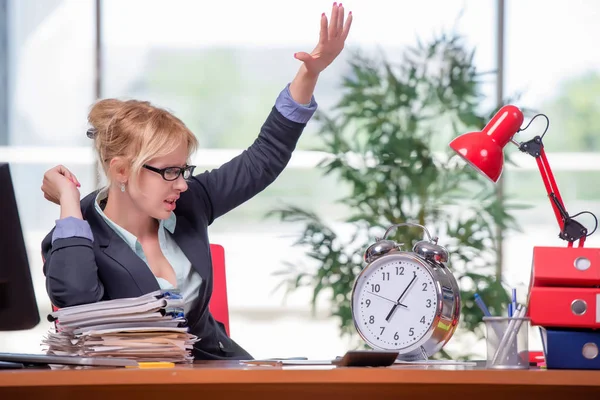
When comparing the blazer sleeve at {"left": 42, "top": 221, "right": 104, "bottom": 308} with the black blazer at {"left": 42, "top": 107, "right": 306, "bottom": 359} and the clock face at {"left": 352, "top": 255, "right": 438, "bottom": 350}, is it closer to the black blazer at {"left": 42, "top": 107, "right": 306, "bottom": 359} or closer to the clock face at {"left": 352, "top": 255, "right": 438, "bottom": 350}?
the black blazer at {"left": 42, "top": 107, "right": 306, "bottom": 359}

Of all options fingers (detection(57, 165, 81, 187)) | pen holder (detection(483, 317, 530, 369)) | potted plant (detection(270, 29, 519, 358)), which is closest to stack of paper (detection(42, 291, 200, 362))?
fingers (detection(57, 165, 81, 187))

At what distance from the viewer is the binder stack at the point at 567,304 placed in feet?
5.14

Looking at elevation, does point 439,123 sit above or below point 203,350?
above

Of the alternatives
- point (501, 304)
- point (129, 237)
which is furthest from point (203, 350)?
point (501, 304)

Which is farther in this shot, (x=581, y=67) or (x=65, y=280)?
(x=581, y=67)

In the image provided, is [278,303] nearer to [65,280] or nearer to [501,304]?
[501,304]

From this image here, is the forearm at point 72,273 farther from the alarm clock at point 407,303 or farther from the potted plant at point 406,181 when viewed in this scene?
the potted plant at point 406,181

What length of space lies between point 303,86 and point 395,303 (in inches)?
26.3

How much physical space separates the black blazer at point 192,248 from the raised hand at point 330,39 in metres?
0.21

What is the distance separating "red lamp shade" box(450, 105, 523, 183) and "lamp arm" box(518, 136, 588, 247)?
0.16ft

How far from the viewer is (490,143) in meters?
1.77

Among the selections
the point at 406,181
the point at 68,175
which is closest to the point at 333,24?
the point at 68,175

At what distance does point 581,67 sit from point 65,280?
415 cm

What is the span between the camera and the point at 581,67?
5.21 m
